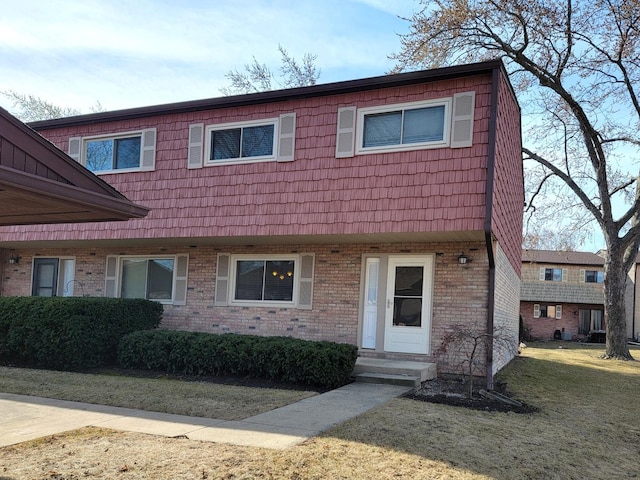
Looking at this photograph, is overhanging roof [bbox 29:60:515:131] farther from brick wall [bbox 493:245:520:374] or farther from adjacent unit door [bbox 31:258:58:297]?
adjacent unit door [bbox 31:258:58:297]

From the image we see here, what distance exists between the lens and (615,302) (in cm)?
2012

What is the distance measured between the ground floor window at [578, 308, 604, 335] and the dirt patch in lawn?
94.1ft

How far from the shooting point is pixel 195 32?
38.4 ft

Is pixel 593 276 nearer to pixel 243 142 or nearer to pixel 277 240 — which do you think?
pixel 277 240

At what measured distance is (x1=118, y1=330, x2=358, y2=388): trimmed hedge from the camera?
913cm

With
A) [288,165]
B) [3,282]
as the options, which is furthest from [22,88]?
[288,165]

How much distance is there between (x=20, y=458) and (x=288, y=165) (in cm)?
747

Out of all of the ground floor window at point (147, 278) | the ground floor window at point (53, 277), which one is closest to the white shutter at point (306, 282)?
the ground floor window at point (147, 278)

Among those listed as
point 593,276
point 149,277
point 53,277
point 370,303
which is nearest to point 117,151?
point 149,277

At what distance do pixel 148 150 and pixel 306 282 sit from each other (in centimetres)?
458

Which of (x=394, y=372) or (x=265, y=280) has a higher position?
(x=265, y=280)

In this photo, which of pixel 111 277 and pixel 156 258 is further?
pixel 111 277

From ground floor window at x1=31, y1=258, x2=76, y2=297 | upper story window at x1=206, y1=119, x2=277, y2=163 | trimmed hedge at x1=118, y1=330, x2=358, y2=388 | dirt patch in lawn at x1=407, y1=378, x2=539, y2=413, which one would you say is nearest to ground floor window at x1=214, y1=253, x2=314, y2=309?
trimmed hedge at x1=118, y1=330, x2=358, y2=388

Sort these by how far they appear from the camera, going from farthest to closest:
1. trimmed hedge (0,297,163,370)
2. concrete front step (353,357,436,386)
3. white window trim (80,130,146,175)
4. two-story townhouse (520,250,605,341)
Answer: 1. two-story townhouse (520,250,605,341)
2. white window trim (80,130,146,175)
3. trimmed hedge (0,297,163,370)
4. concrete front step (353,357,436,386)
